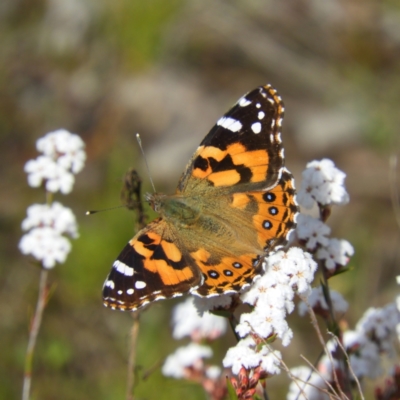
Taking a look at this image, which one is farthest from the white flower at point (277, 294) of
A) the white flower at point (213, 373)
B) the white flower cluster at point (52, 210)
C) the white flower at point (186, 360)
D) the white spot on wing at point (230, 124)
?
the white flower cluster at point (52, 210)

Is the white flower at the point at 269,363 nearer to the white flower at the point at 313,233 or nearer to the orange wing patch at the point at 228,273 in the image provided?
the orange wing patch at the point at 228,273

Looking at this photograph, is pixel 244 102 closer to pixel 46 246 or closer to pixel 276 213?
pixel 276 213

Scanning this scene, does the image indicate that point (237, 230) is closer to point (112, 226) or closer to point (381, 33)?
point (112, 226)

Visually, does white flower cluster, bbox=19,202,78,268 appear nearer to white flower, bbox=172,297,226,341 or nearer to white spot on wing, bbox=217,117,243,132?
white flower, bbox=172,297,226,341

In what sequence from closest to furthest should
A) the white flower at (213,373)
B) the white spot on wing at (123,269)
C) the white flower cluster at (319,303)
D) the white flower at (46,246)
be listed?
1. the white spot on wing at (123,269)
2. the white flower cluster at (319,303)
3. the white flower at (46,246)
4. the white flower at (213,373)

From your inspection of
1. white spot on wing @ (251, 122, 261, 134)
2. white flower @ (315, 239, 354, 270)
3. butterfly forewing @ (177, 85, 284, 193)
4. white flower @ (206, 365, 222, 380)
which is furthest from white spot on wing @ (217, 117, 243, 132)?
white flower @ (206, 365, 222, 380)

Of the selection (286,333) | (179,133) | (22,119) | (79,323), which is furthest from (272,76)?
(286,333)

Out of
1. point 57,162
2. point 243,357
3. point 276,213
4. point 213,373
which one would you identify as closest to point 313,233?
point 276,213
